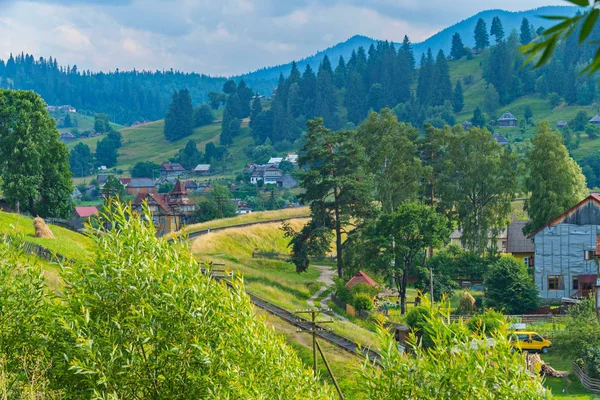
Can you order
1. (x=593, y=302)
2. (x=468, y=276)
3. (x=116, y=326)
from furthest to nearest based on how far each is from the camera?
(x=468, y=276) → (x=593, y=302) → (x=116, y=326)

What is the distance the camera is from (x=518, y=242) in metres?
67.2

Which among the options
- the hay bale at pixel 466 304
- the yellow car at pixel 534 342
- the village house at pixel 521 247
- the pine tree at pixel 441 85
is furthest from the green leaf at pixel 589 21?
the pine tree at pixel 441 85

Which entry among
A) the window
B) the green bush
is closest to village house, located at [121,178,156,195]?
the window

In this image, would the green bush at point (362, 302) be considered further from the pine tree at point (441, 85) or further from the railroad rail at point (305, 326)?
the pine tree at point (441, 85)

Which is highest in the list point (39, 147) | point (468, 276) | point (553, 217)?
point (39, 147)

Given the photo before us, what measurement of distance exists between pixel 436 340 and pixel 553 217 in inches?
2028

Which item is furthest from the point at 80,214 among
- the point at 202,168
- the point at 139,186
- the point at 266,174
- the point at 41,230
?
the point at 202,168

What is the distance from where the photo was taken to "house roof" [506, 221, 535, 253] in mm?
66312

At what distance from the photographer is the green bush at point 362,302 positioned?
51.0 m

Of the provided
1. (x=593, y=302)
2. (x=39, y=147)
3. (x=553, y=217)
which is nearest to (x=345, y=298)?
(x=593, y=302)

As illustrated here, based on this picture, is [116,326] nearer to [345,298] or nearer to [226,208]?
[345,298]

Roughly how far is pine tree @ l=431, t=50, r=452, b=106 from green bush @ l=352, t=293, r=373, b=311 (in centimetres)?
14928

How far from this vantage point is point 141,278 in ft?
51.0

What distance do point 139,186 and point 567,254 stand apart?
130586mm
